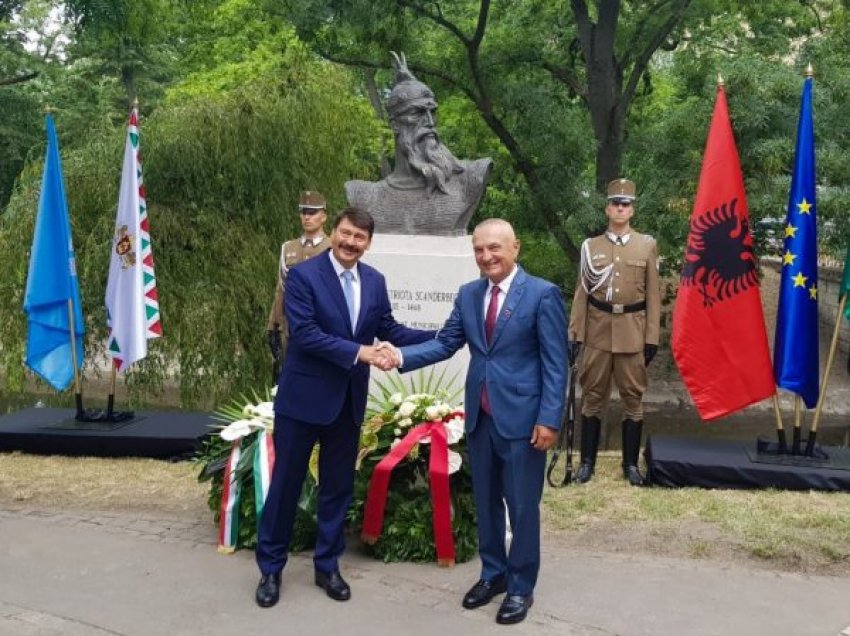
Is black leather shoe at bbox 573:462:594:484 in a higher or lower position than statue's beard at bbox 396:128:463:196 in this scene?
lower

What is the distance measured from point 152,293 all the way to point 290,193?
4565 millimetres

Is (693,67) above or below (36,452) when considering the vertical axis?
above

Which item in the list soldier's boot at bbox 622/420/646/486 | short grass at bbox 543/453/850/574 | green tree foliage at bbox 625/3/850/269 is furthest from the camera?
green tree foliage at bbox 625/3/850/269

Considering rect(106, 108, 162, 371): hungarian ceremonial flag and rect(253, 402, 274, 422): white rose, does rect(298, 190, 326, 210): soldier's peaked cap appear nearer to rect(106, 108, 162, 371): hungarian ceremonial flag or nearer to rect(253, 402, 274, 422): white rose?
rect(106, 108, 162, 371): hungarian ceremonial flag

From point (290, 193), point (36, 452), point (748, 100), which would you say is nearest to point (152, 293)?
point (36, 452)

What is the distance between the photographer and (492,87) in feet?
48.1

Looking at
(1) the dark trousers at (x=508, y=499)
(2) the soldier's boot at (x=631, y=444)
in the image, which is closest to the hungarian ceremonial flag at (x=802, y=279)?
(2) the soldier's boot at (x=631, y=444)

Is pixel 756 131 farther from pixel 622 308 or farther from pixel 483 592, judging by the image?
pixel 483 592

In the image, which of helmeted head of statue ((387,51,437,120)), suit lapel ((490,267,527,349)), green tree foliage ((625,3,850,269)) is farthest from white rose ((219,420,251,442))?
green tree foliage ((625,3,850,269))

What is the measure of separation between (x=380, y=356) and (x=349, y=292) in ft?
1.19

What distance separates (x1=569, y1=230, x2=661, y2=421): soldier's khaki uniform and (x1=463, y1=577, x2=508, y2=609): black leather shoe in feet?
8.23

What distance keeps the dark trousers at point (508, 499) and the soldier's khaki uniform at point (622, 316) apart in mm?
2471

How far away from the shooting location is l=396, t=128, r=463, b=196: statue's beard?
6.71 m

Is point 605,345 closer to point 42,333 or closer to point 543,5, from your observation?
point 42,333
